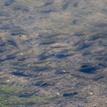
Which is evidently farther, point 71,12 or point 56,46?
point 71,12

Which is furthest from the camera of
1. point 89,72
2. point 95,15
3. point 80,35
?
point 95,15

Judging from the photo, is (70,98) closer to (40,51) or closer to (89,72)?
(89,72)

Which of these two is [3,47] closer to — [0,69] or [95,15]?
[0,69]

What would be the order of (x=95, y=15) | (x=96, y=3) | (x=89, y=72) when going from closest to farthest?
(x=89, y=72), (x=95, y=15), (x=96, y=3)

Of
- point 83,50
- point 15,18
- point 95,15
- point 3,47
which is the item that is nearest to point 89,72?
point 83,50

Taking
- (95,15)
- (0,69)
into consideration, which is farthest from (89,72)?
(95,15)

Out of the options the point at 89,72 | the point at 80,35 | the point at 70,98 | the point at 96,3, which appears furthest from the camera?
the point at 96,3
